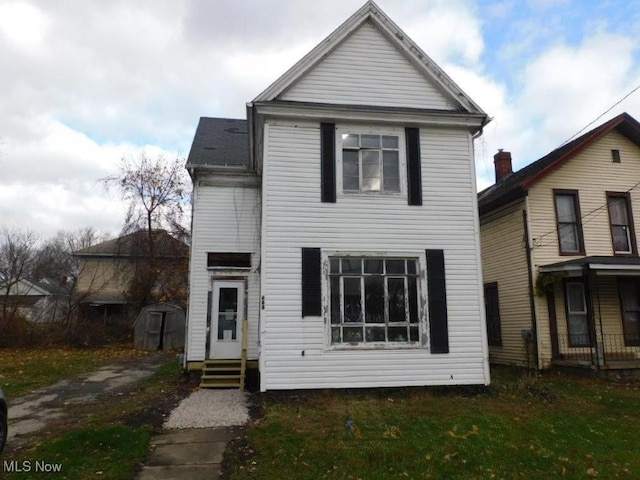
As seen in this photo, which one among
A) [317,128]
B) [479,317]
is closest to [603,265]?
[479,317]

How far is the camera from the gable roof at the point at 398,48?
10.7 meters

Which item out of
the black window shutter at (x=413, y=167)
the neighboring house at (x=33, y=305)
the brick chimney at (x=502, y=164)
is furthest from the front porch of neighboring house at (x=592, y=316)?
the neighboring house at (x=33, y=305)

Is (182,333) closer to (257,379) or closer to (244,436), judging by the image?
(257,379)

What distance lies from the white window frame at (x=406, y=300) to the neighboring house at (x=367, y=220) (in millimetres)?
27

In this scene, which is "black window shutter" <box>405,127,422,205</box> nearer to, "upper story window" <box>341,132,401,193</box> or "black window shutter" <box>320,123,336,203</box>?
"upper story window" <box>341,132,401,193</box>

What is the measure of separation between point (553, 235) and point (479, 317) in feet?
18.7

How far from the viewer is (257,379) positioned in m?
11.7

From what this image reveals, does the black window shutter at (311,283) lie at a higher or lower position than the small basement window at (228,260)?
lower

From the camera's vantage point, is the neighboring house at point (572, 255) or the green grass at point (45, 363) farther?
the neighboring house at point (572, 255)

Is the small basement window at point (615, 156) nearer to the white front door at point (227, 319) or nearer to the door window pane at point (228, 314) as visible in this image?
the white front door at point (227, 319)

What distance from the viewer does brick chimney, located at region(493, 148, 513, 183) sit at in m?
19.6

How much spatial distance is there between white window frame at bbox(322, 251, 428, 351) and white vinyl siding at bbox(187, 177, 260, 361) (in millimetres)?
3045

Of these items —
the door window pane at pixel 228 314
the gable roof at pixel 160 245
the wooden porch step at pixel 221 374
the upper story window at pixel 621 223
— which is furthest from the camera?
the gable roof at pixel 160 245

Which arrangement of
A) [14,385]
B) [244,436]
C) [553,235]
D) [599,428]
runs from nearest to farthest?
[244,436]
[599,428]
[14,385]
[553,235]
